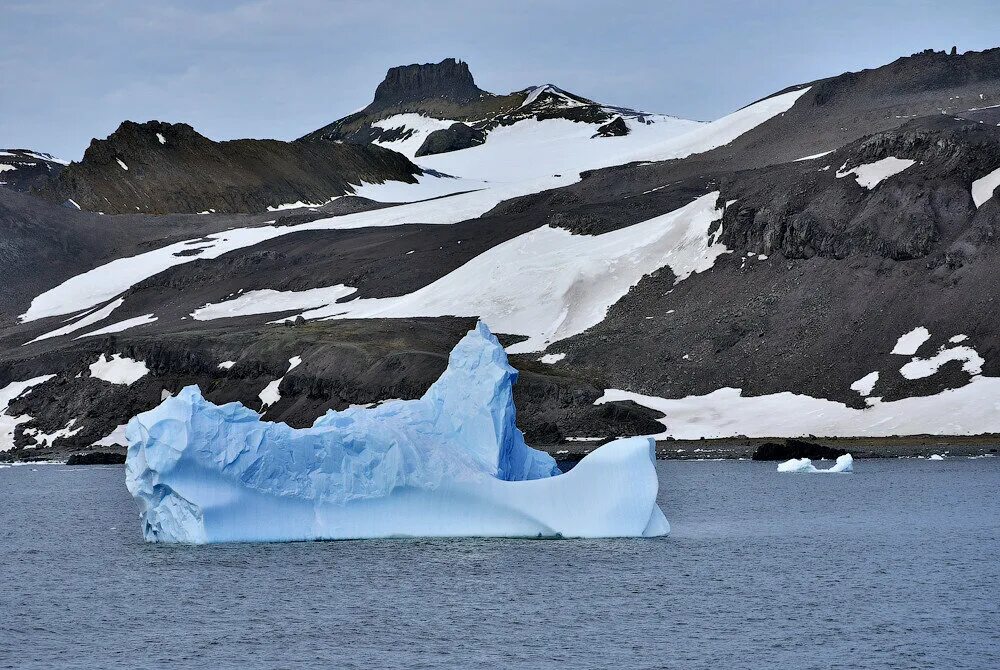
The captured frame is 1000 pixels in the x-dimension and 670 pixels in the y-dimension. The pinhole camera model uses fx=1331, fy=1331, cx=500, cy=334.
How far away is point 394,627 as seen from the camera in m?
33.7

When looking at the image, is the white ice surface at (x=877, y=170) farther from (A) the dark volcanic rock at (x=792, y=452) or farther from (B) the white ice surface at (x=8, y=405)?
(B) the white ice surface at (x=8, y=405)

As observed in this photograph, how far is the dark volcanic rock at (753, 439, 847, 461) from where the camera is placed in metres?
84.5

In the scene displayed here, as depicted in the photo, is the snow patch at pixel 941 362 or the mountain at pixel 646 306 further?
the mountain at pixel 646 306

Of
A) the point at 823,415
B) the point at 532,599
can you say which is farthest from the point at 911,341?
the point at 532,599

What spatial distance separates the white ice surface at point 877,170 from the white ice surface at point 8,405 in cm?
7478

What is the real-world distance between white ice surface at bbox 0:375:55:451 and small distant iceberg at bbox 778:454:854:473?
226 ft

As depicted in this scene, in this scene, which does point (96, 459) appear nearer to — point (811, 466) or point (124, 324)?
point (124, 324)

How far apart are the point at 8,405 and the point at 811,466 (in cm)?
7554

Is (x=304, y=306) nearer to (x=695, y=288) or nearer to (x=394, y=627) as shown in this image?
(x=695, y=288)

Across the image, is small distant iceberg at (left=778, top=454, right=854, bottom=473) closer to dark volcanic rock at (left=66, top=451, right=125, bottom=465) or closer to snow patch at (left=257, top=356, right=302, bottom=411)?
snow patch at (left=257, top=356, right=302, bottom=411)

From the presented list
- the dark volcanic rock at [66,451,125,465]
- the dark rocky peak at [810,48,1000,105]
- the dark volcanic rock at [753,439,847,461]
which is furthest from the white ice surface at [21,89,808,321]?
the dark volcanic rock at [753,439,847,461]

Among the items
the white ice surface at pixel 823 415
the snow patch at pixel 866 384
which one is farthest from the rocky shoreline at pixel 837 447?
the snow patch at pixel 866 384

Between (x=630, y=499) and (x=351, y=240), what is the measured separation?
126 metres

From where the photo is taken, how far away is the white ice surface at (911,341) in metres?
97.5
